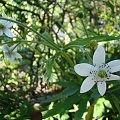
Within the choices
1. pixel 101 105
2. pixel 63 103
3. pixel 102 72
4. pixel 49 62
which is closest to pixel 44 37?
pixel 49 62

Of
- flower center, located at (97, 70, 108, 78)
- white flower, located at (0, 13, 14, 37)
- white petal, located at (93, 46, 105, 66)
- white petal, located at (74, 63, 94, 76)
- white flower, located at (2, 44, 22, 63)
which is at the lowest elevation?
flower center, located at (97, 70, 108, 78)

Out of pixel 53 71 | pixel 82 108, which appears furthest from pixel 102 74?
pixel 53 71

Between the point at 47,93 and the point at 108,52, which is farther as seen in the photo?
the point at 47,93

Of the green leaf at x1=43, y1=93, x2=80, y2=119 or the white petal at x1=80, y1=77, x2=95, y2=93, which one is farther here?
the green leaf at x1=43, y1=93, x2=80, y2=119

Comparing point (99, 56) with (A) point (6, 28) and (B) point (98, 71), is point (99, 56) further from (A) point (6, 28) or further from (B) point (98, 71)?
(A) point (6, 28)

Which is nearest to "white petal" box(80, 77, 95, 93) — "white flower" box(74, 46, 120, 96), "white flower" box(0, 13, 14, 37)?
"white flower" box(74, 46, 120, 96)

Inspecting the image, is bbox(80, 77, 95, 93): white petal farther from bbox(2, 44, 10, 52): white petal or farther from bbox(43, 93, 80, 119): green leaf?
bbox(2, 44, 10, 52): white petal

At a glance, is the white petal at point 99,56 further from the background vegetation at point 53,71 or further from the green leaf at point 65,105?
the green leaf at point 65,105

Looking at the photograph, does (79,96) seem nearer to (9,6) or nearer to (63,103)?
(63,103)

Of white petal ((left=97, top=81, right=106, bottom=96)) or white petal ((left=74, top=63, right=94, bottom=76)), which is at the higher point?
white petal ((left=74, top=63, right=94, bottom=76))
